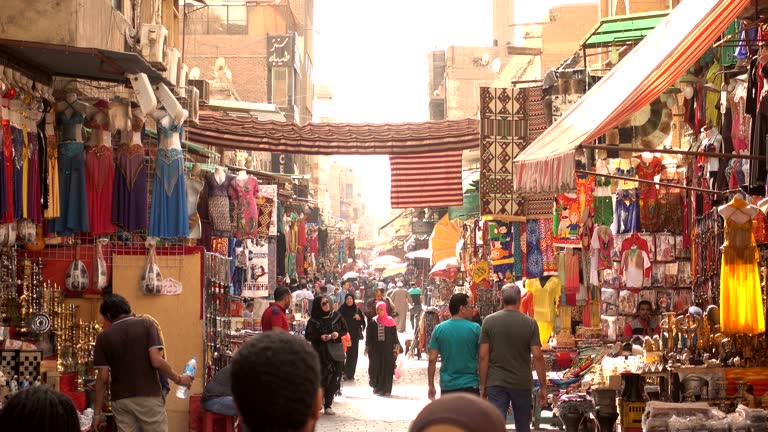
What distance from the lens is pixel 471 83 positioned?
68.8 metres

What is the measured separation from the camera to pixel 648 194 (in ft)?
52.3

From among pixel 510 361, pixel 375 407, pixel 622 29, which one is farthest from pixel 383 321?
pixel 510 361

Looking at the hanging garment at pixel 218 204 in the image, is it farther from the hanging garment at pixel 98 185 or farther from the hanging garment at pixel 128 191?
the hanging garment at pixel 98 185

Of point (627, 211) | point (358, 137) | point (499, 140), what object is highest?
point (358, 137)

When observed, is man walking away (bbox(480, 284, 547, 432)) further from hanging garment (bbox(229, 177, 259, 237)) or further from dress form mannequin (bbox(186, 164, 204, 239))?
hanging garment (bbox(229, 177, 259, 237))

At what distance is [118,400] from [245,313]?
44.5ft

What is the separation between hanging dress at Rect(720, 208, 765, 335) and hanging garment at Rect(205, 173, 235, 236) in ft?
27.7

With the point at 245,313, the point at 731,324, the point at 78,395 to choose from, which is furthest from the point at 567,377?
the point at 245,313

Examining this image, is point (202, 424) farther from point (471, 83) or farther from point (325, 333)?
point (471, 83)

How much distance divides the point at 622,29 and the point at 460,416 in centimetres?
1373

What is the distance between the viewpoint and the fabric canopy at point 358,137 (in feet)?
67.2

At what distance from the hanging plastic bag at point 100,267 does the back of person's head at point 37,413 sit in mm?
9180

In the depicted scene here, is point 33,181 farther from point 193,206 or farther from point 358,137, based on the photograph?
point 358,137

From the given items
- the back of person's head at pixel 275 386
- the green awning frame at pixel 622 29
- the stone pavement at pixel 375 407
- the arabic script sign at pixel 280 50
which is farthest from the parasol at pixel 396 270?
the back of person's head at pixel 275 386
